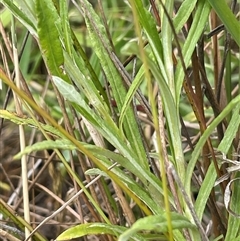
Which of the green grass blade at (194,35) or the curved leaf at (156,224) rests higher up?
the green grass blade at (194,35)

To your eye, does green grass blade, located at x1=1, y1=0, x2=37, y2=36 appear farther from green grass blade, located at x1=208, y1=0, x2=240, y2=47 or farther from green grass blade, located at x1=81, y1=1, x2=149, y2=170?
green grass blade, located at x1=208, y1=0, x2=240, y2=47

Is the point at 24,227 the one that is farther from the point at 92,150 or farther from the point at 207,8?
the point at 207,8

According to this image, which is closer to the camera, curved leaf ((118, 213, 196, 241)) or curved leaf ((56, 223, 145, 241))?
curved leaf ((118, 213, 196, 241))

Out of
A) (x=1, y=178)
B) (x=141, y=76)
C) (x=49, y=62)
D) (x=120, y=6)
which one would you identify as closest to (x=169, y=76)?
(x=141, y=76)

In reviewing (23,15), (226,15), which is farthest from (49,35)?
(226,15)

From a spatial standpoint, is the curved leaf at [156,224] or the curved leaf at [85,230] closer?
the curved leaf at [156,224]

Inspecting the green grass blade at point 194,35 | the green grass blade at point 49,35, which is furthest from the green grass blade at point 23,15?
the green grass blade at point 194,35

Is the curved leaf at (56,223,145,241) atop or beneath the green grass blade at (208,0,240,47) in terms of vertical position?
beneath

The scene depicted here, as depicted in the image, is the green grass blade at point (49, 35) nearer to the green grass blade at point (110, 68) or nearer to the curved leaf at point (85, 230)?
the green grass blade at point (110, 68)

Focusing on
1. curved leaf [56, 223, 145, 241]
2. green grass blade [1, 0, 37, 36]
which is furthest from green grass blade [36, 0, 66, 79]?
curved leaf [56, 223, 145, 241]

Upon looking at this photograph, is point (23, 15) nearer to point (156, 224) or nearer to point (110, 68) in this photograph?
point (110, 68)

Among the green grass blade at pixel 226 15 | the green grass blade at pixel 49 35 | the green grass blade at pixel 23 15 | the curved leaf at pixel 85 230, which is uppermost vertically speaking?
the green grass blade at pixel 23 15
